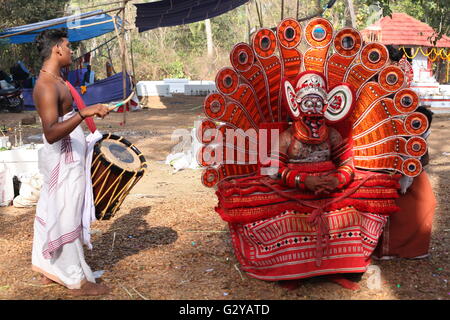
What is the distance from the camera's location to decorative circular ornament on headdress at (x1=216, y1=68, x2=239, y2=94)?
13.0ft

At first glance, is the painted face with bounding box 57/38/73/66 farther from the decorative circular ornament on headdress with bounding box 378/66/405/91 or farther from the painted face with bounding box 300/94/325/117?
the decorative circular ornament on headdress with bounding box 378/66/405/91

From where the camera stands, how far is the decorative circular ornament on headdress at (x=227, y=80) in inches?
156

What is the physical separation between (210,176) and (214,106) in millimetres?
542

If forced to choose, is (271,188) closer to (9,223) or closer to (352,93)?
(352,93)

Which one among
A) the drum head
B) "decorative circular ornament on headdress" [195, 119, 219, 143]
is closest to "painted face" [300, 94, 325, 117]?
"decorative circular ornament on headdress" [195, 119, 219, 143]

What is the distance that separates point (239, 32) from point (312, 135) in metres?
32.9

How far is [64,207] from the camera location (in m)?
3.68

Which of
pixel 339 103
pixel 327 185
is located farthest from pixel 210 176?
pixel 339 103

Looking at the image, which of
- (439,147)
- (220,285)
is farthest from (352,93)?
(439,147)

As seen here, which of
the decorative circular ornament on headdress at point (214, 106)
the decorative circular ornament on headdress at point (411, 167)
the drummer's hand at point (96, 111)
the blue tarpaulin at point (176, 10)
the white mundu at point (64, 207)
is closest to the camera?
the drummer's hand at point (96, 111)

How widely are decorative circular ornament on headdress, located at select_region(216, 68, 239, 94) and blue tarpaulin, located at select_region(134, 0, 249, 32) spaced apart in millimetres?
7709

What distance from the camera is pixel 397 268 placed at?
438 centimetres

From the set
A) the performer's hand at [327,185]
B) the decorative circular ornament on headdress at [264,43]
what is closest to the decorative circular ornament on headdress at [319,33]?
the decorative circular ornament on headdress at [264,43]

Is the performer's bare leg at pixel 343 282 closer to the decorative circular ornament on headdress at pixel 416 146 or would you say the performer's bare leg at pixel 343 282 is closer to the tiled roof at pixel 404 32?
the decorative circular ornament on headdress at pixel 416 146
